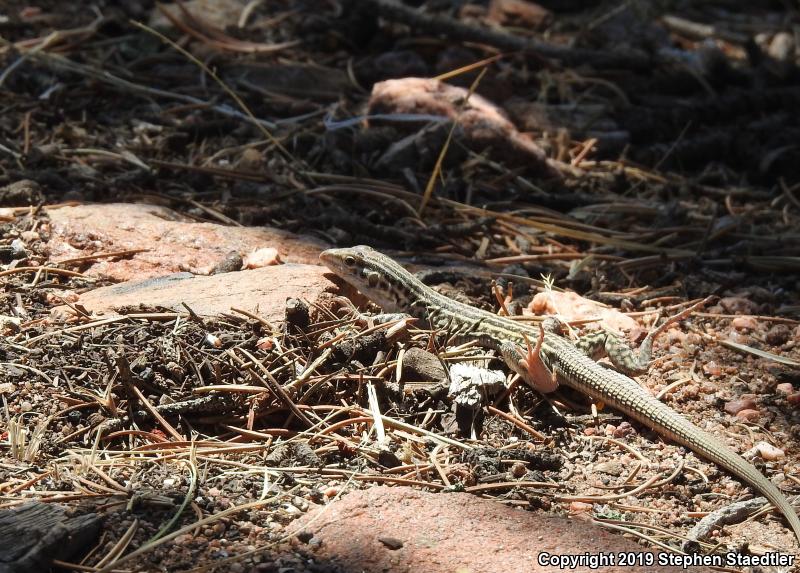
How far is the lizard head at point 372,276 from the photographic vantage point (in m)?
4.29

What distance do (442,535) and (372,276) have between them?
5.46ft

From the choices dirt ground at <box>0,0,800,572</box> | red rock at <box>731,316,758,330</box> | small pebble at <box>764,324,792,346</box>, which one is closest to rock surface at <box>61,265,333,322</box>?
dirt ground at <box>0,0,800,572</box>

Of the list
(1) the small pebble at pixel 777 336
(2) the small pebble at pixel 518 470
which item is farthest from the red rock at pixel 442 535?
(1) the small pebble at pixel 777 336

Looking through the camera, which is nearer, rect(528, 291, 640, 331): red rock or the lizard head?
the lizard head

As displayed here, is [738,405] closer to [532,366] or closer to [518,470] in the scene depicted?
[532,366]

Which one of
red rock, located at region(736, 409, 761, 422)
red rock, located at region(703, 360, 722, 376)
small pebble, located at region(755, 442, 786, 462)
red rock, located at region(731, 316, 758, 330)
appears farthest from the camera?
red rock, located at region(731, 316, 758, 330)

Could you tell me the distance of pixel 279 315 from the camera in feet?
12.6

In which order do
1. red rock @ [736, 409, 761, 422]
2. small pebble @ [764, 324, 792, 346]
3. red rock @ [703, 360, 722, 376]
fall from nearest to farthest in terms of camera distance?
red rock @ [736, 409, 761, 422]
red rock @ [703, 360, 722, 376]
small pebble @ [764, 324, 792, 346]

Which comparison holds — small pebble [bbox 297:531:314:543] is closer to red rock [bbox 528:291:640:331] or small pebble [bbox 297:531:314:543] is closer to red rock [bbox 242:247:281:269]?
red rock [bbox 242:247:281:269]

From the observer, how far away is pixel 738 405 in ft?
12.9

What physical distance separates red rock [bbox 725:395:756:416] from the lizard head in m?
1.49

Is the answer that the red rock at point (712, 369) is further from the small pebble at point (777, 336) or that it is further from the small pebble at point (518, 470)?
the small pebble at point (518, 470)

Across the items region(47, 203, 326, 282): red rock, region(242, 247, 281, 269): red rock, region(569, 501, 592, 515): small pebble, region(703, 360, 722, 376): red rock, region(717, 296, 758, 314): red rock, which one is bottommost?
region(47, 203, 326, 282): red rock

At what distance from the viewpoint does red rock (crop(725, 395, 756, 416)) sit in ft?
12.8
